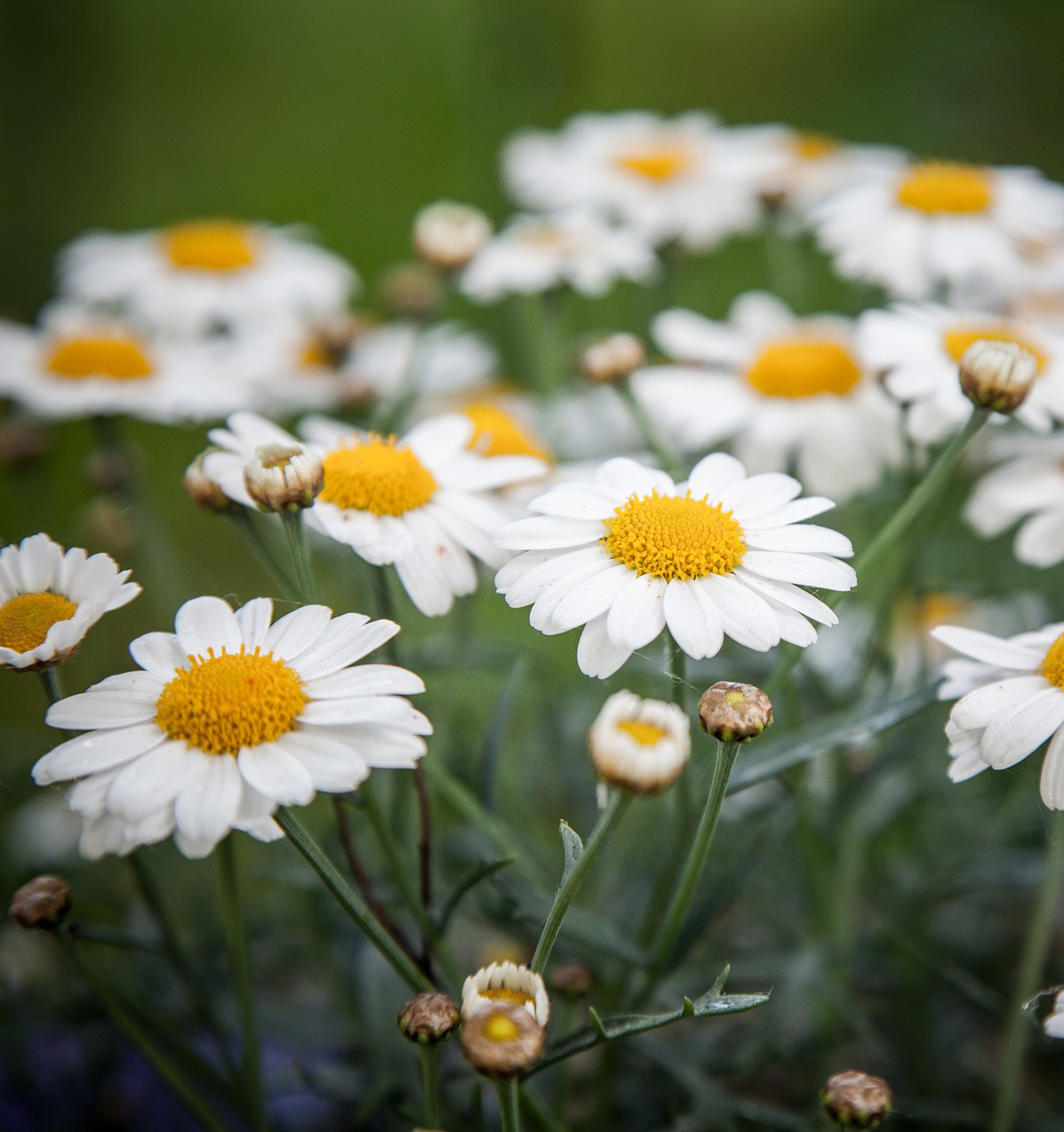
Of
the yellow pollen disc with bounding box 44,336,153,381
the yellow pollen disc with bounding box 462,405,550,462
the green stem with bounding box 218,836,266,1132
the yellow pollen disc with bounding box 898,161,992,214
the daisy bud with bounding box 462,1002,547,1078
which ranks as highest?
the yellow pollen disc with bounding box 898,161,992,214

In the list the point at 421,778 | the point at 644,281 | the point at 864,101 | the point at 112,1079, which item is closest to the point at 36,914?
the point at 421,778

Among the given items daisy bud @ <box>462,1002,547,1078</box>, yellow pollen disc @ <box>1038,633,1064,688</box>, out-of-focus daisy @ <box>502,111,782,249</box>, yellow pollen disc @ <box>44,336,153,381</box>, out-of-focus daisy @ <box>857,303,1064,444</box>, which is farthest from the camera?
out-of-focus daisy @ <box>502,111,782,249</box>

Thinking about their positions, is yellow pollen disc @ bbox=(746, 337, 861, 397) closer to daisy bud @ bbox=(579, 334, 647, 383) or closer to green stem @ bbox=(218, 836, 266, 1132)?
daisy bud @ bbox=(579, 334, 647, 383)

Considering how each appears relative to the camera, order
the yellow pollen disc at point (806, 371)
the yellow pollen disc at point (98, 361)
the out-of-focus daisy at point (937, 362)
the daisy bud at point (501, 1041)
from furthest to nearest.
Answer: the yellow pollen disc at point (98, 361), the yellow pollen disc at point (806, 371), the out-of-focus daisy at point (937, 362), the daisy bud at point (501, 1041)

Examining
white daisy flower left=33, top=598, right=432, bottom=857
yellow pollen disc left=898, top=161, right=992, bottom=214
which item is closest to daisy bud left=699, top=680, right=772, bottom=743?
white daisy flower left=33, top=598, right=432, bottom=857

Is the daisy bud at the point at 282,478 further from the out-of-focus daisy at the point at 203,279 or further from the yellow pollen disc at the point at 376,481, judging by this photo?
the out-of-focus daisy at the point at 203,279

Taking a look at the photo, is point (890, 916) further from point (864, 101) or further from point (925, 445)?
point (864, 101)

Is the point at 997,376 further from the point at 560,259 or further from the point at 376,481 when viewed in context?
the point at 560,259

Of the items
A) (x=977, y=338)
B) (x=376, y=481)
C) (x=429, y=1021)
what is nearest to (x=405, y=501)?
(x=376, y=481)

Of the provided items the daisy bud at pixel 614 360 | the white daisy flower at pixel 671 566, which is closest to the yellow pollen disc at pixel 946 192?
the daisy bud at pixel 614 360
